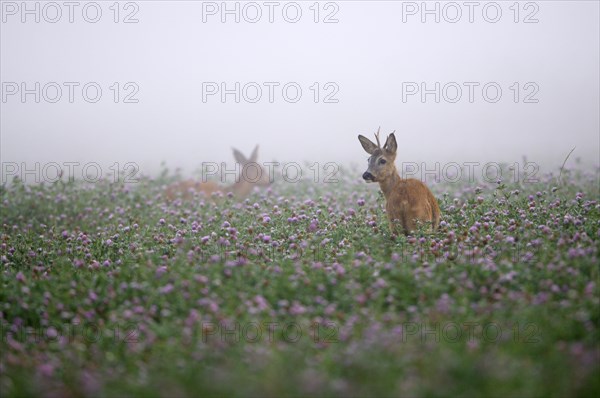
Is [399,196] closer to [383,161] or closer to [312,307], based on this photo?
[383,161]

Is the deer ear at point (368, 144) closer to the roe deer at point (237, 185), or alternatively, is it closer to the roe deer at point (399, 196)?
the roe deer at point (399, 196)

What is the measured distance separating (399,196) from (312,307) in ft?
9.80

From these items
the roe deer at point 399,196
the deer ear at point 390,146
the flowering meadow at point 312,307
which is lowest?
the flowering meadow at point 312,307

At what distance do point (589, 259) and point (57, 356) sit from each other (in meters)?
4.87

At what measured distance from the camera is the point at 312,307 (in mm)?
6391

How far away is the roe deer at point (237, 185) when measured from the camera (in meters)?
13.0

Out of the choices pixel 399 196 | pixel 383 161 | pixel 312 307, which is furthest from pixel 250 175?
pixel 312 307

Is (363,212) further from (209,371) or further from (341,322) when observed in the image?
(209,371)

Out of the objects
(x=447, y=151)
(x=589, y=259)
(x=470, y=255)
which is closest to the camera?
(x=589, y=259)

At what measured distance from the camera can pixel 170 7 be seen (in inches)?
1153

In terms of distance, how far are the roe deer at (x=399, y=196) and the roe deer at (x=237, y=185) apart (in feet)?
12.9

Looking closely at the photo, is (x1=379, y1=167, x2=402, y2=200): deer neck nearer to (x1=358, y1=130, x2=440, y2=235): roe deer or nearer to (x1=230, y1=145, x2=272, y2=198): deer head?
(x1=358, y1=130, x2=440, y2=235): roe deer

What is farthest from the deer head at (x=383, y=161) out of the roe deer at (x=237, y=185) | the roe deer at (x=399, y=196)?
the roe deer at (x=237, y=185)

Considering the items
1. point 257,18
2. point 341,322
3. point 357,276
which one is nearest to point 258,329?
point 341,322
